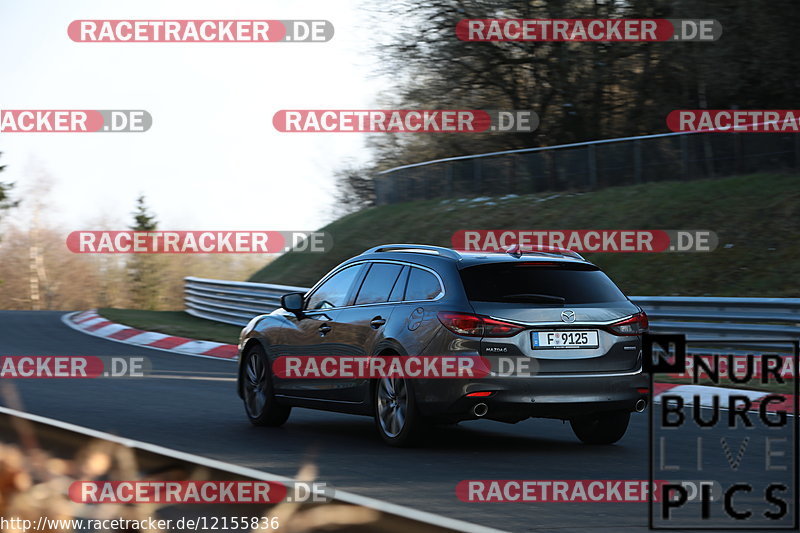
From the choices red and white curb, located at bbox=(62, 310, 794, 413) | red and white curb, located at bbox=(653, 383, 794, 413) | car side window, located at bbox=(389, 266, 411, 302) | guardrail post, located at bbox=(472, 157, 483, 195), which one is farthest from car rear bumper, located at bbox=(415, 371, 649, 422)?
guardrail post, located at bbox=(472, 157, 483, 195)

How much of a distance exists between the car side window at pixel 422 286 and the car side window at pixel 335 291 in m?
0.92

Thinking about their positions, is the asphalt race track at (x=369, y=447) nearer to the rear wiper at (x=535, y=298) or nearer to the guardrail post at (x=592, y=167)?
the rear wiper at (x=535, y=298)

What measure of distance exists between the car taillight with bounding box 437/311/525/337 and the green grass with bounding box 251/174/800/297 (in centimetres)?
1114

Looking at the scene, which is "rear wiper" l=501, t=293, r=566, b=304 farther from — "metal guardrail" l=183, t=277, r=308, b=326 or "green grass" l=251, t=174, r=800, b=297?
"metal guardrail" l=183, t=277, r=308, b=326

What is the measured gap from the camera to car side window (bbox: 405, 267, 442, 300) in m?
9.33

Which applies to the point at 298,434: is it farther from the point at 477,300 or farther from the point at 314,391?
the point at 477,300

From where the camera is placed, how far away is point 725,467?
839 centimetres

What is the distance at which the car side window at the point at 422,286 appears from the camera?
367 inches

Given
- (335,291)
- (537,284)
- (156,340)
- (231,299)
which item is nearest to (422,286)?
(537,284)

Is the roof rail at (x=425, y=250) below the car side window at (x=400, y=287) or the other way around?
the other way around

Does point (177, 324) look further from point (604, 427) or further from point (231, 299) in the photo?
point (604, 427)

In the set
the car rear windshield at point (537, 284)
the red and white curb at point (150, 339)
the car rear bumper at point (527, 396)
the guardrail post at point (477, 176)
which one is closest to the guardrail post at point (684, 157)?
the guardrail post at point (477, 176)

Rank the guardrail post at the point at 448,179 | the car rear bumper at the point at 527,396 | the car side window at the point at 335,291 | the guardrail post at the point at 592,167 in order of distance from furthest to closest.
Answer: the guardrail post at the point at 448,179 → the guardrail post at the point at 592,167 → the car side window at the point at 335,291 → the car rear bumper at the point at 527,396

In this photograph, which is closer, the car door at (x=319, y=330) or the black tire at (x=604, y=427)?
the black tire at (x=604, y=427)
